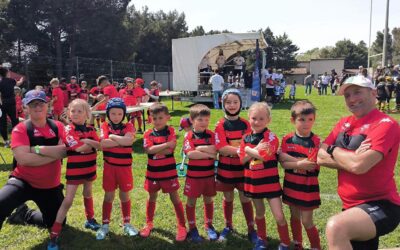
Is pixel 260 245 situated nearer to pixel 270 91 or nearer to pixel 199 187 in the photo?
pixel 199 187

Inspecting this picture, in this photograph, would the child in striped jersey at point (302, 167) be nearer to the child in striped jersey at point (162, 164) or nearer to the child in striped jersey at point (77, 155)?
the child in striped jersey at point (162, 164)

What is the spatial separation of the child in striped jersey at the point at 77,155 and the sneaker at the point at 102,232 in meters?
0.47

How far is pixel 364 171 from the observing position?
9.62ft

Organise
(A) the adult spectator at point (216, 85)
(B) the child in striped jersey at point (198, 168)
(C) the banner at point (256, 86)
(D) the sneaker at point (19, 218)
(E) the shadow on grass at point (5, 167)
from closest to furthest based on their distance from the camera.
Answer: (B) the child in striped jersey at point (198, 168) → (D) the sneaker at point (19, 218) → (E) the shadow on grass at point (5, 167) → (A) the adult spectator at point (216, 85) → (C) the banner at point (256, 86)

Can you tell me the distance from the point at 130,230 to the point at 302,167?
7.50 feet

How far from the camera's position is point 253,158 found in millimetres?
3898

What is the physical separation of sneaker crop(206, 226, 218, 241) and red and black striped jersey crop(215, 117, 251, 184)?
660mm

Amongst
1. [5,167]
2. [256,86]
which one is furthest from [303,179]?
[256,86]

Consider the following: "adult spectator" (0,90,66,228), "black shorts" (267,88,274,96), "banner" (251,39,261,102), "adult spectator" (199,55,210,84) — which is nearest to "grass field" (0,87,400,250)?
"adult spectator" (0,90,66,228)

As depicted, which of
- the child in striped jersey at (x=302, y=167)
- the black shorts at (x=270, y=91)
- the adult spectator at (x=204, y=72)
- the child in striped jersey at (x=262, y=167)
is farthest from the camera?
the adult spectator at (x=204, y=72)

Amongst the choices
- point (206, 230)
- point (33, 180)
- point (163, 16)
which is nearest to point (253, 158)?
point (206, 230)

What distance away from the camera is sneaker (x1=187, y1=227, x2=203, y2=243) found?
4.39 meters

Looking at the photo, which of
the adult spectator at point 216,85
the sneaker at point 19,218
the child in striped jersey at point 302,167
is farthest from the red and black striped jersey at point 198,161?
the adult spectator at point 216,85

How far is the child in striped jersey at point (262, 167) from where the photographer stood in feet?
12.6
